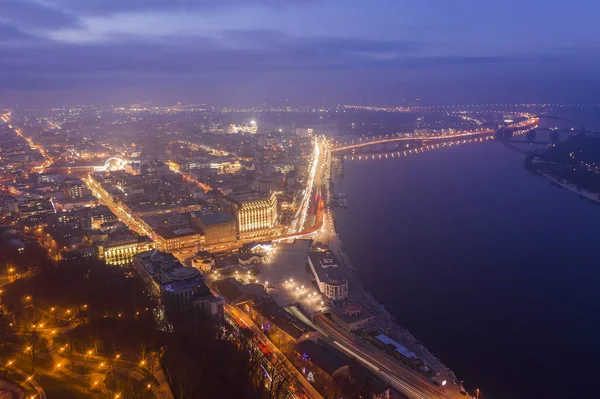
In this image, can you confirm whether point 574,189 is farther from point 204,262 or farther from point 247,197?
point 204,262

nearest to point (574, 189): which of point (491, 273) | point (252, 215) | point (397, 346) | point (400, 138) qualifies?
point (491, 273)

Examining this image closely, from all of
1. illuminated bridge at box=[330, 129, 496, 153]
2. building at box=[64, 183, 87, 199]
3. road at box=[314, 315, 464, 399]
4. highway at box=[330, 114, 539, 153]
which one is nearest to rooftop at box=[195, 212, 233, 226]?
road at box=[314, 315, 464, 399]

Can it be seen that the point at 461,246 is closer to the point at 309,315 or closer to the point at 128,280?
the point at 309,315

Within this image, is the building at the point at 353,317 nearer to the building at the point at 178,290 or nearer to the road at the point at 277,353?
the road at the point at 277,353

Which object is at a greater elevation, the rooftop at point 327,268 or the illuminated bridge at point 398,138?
the illuminated bridge at point 398,138

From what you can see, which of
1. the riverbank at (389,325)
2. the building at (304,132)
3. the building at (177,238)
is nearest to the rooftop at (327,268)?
the riverbank at (389,325)
